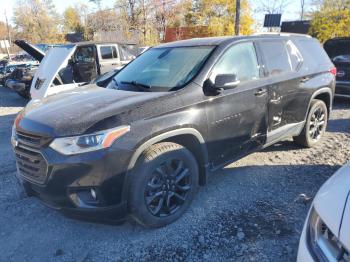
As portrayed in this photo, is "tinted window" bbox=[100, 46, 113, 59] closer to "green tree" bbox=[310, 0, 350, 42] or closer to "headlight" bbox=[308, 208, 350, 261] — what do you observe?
"headlight" bbox=[308, 208, 350, 261]

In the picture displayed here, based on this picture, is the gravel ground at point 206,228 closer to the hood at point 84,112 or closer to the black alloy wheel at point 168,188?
the black alloy wheel at point 168,188

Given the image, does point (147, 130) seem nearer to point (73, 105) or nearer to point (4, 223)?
point (73, 105)

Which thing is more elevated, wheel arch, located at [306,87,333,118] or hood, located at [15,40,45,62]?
hood, located at [15,40,45,62]

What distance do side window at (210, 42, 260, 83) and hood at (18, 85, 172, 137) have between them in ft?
2.58

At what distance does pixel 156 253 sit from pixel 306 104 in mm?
3123

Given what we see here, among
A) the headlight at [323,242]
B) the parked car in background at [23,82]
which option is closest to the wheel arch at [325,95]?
the headlight at [323,242]

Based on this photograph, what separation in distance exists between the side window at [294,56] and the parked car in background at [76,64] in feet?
16.6

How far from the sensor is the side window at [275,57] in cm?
404

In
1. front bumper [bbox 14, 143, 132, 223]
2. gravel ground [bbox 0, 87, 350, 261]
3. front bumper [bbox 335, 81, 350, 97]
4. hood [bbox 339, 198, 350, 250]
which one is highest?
hood [bbox 339, 198, 350, 250]

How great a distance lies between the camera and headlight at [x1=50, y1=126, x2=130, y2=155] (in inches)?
102

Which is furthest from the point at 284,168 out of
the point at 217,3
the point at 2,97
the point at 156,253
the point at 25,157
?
→ the point at 217,3

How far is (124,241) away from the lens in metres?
3.02

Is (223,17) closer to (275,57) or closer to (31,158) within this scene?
(275,57)

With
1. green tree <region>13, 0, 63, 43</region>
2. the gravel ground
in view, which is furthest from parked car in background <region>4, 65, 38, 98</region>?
green tree <region>13, 0, 63, 43</region>
